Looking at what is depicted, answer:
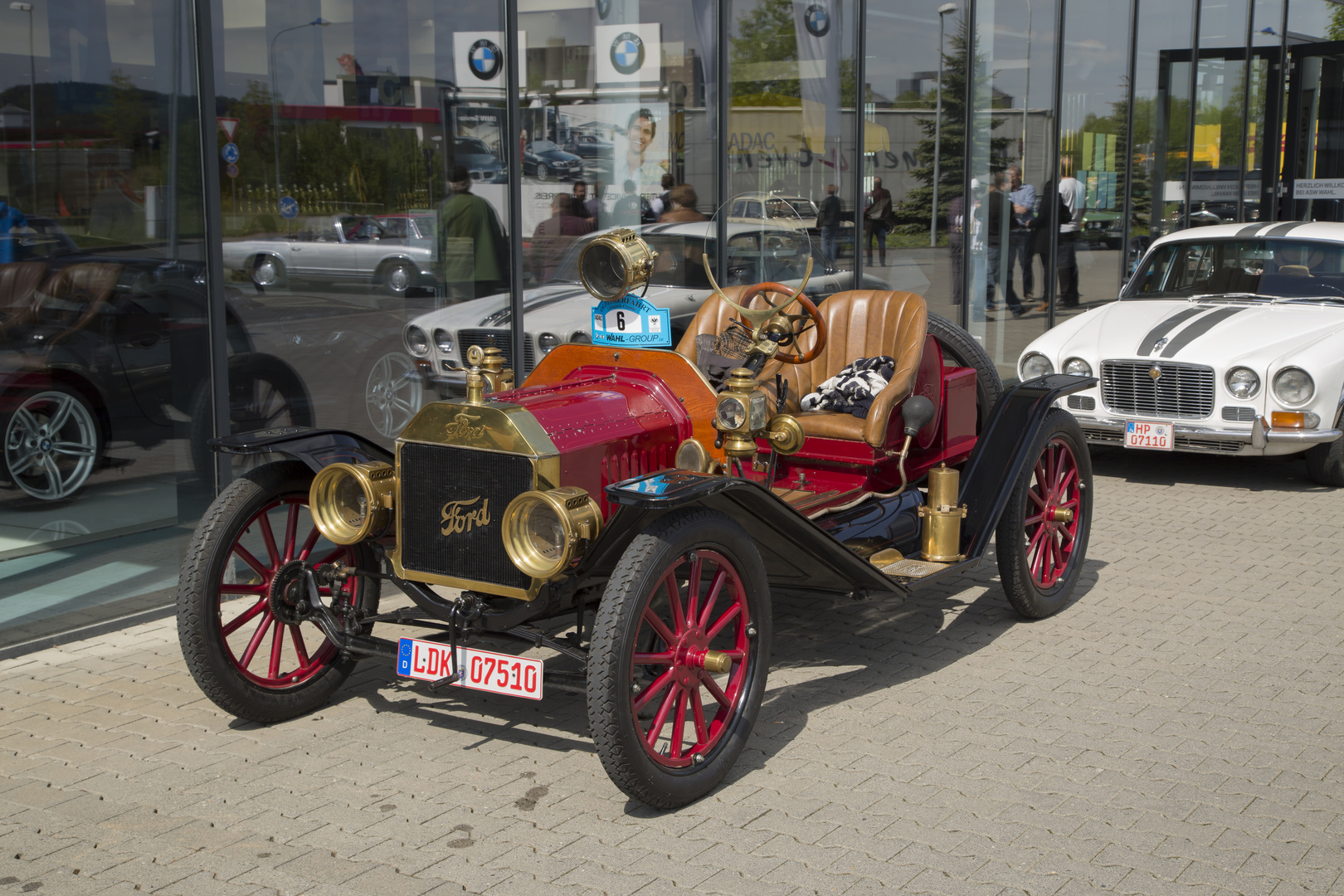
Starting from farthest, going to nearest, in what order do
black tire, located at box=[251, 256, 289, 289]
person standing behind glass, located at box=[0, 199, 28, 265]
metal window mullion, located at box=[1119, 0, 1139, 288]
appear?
metal window mullion, located at box=[1119, 0, 1139, 288], black tire, located at box=[251, 256, 289, 289], person standing behind glass, located at box=[0, 199, 28, 265]

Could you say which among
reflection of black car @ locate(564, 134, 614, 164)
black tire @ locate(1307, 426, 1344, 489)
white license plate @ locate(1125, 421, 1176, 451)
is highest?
reflection of black car @ locate(564, 134, 614, 164)

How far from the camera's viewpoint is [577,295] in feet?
25.1

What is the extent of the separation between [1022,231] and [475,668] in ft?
30.8

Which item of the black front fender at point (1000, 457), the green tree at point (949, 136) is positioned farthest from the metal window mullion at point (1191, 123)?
the black front fender at point (1000, 457)

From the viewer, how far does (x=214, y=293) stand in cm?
580

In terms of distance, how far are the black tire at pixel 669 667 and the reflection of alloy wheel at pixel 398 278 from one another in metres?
3.45

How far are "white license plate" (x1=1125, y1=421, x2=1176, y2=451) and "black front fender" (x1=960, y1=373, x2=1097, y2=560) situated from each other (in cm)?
258

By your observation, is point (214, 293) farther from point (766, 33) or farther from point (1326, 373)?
point (1326, 373)

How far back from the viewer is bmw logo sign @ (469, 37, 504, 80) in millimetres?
7070

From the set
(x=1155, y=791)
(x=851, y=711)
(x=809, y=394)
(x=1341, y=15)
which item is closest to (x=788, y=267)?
(x=809, y=394)

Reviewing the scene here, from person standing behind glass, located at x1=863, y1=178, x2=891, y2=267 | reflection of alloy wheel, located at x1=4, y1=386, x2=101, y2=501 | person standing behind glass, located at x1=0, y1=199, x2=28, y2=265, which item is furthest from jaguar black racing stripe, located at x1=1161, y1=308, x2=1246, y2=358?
person standing behind glass, located at x1=0, y1=199, x2=28, y2=265

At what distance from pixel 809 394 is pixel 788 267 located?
9.60 feet

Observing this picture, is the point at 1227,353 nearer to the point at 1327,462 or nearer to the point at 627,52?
the point at 1327,462

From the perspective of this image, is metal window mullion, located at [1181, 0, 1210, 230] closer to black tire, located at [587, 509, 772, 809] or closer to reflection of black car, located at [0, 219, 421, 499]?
reflection of black car, located at [0, 219, 421, 499]
